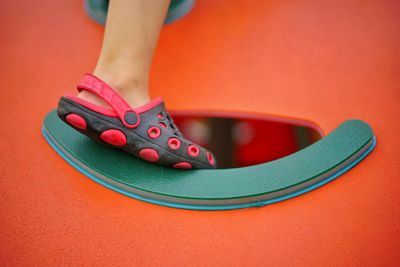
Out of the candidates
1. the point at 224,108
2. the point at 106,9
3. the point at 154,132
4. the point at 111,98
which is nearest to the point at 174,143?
the point at 154,132

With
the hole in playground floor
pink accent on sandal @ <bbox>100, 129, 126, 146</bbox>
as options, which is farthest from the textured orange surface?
the hole in playground floor

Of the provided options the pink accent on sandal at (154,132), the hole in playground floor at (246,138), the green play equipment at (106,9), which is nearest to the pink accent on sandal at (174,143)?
the pink accent on sandal at (154,132)

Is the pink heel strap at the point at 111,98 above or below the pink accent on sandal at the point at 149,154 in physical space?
above

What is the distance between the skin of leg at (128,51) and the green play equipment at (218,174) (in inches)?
5.2

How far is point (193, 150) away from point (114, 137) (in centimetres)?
17

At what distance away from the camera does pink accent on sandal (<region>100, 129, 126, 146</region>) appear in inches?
24.4

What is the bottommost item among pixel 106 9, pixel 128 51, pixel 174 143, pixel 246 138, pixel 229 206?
pixel 229 206

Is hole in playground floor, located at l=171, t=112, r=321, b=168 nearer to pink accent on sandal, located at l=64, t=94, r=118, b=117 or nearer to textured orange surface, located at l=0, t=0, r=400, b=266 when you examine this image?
textured orange surface, located at l=0, t=0, r=400, b=266

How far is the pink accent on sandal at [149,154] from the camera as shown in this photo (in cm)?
65

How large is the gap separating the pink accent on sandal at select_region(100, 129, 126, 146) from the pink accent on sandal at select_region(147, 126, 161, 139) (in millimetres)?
54

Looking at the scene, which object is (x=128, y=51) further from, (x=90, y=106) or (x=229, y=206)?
(x=229, y=206)

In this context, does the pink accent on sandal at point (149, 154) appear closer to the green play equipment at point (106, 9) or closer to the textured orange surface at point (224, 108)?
the textured orange surface at point (224, 108)

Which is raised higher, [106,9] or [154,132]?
[106,9]

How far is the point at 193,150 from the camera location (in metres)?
0.71
